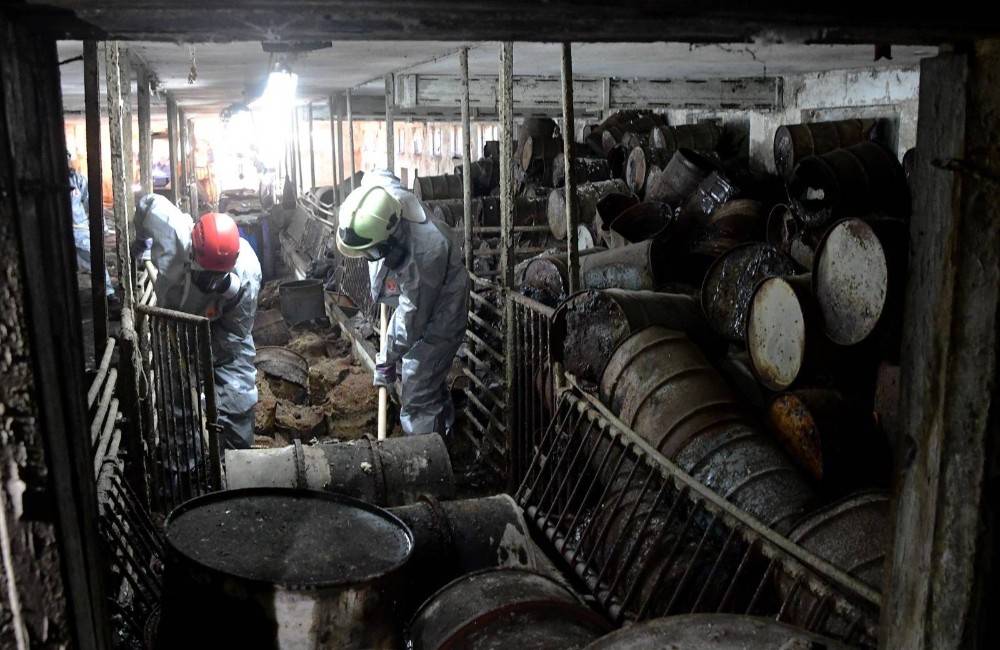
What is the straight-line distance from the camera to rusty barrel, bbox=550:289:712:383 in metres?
4.93

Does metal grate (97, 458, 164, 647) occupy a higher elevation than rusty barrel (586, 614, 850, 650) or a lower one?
lower

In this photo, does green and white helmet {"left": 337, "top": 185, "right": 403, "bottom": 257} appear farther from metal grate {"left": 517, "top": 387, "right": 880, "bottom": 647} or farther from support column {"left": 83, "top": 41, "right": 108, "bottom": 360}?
support column {"left": 83, "top": 41, "right": 108, "bottom": 360}

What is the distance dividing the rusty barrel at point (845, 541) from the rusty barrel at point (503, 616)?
30.4 inches

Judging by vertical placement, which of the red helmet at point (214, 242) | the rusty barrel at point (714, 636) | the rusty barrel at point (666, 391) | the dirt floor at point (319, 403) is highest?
the red helmet at point (214, 242)

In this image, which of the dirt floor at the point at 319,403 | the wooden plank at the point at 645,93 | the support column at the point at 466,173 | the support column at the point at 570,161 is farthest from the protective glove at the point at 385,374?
the wooden plank at the point at 645,93

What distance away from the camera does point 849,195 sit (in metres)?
6.08

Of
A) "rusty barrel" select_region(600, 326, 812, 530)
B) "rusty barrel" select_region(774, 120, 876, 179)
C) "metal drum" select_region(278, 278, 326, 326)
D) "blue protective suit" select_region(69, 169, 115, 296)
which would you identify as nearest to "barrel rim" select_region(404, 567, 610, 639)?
"rusty barrel" select_region(600, 326, 812, 530)

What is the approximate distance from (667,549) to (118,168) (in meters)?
3.68

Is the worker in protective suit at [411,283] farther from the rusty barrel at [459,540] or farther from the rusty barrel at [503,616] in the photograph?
the rusty barrel at [503,616]

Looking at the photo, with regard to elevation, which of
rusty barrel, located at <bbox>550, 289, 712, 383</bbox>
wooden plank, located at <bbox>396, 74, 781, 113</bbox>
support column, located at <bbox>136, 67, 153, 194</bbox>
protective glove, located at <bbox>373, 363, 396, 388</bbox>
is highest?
wooden plank, located at <bbox>396, 74, 781, 113</bbox>

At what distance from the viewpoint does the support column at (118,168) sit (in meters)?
4.80

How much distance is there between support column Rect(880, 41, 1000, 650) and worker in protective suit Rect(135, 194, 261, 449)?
19.5 ft

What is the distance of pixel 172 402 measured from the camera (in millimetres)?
5691

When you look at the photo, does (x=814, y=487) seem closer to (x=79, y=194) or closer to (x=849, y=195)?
(x=849, y=195)
